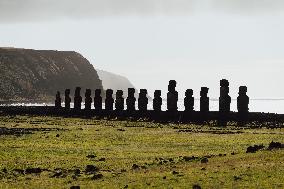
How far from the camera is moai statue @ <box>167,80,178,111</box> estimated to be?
49.5 metres

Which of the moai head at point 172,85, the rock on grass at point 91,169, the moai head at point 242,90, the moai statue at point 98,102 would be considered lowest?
the rock on grass at point 91,169

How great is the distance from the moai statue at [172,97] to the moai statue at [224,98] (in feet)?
19.8

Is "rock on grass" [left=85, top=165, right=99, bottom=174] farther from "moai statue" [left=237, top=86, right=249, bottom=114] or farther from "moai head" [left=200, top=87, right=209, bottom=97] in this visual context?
"moai head" [left=200, top=87, right=209, bottom=97]

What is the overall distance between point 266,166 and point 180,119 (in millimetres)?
33252

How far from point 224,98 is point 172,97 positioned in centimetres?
705

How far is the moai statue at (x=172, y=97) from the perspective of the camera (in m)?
49.5

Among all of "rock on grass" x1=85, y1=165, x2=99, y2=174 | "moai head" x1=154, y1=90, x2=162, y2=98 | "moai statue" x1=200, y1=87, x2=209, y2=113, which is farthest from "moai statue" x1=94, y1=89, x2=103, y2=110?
"rock on grass" x1=85, y1=165, x2=99, y2=174

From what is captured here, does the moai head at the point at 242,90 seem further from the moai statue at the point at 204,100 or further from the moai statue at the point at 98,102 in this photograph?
the moai statue at the point at 98,102

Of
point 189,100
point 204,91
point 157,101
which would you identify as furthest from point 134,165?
point 157,101

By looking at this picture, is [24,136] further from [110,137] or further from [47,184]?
[47,184]

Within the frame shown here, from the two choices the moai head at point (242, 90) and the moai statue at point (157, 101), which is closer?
the moai head at point (242, 90)

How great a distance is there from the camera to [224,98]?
43.9 meters

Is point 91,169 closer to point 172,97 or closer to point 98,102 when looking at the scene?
point 172,97

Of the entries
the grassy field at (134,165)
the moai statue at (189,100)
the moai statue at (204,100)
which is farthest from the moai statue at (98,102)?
the grassy field at (134,165)
